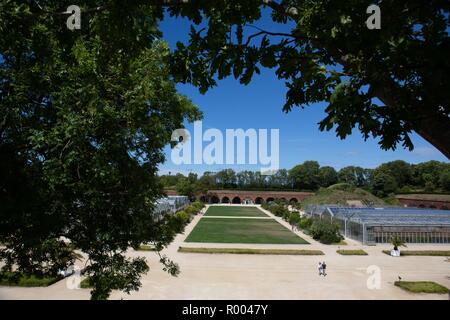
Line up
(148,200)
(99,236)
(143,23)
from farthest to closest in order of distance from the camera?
(148,200) < (99,236) < (143,23)

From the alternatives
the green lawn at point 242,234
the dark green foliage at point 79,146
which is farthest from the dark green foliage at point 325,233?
the dark green foliage at point 79,146

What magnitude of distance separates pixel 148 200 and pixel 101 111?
3.09 meters

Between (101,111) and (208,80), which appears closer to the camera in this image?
(208,80)

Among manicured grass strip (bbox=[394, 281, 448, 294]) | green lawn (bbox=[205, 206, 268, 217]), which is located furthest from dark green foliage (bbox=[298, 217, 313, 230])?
manicured grass strip (bbox=[394, 281, 448, 294])

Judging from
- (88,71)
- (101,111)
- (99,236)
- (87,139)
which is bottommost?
(99,236)

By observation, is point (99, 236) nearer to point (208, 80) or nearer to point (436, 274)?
point (208, 80)

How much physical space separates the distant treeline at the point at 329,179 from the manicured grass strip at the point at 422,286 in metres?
73.3

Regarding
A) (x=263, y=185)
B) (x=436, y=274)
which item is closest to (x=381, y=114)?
(x=436, y=274)

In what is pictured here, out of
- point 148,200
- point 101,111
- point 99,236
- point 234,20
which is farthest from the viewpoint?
point 148,200

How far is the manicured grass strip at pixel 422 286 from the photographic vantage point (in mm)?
21161

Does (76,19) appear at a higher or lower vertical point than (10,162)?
higher

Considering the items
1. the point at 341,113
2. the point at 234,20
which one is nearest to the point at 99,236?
the point at 234,20

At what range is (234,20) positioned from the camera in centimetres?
419

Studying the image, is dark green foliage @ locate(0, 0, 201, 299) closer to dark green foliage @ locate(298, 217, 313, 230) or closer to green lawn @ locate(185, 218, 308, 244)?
green lawn @ locate(185, 218, 308, 244)
